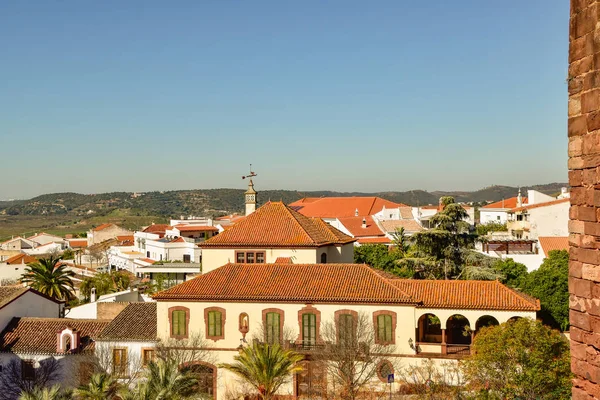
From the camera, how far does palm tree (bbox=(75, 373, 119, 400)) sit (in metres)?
21.1

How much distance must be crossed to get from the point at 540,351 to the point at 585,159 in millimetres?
17630

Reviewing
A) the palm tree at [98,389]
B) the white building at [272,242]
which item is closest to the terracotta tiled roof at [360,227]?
the white building at [272,242]

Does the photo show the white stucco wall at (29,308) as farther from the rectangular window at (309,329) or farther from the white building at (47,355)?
the rectangular window at (309,329)

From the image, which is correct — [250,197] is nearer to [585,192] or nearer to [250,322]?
[250,322]

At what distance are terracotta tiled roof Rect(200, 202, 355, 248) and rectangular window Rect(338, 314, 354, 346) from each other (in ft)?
20.5

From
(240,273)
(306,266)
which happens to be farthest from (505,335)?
(240,273)

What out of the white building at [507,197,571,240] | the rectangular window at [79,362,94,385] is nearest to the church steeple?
the rectangular window at [79,362,94,385]

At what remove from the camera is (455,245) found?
39.2m

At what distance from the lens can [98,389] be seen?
21234 mm

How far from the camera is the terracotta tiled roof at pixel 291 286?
26828 millimetres

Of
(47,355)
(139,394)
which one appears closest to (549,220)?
(47,355)

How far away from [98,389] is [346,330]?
985cm

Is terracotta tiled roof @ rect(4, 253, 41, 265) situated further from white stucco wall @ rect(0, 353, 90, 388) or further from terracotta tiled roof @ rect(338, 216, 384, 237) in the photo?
white stucco wall @ rect(0, 353, 90, 388)

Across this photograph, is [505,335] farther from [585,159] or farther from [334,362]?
[585,159]
